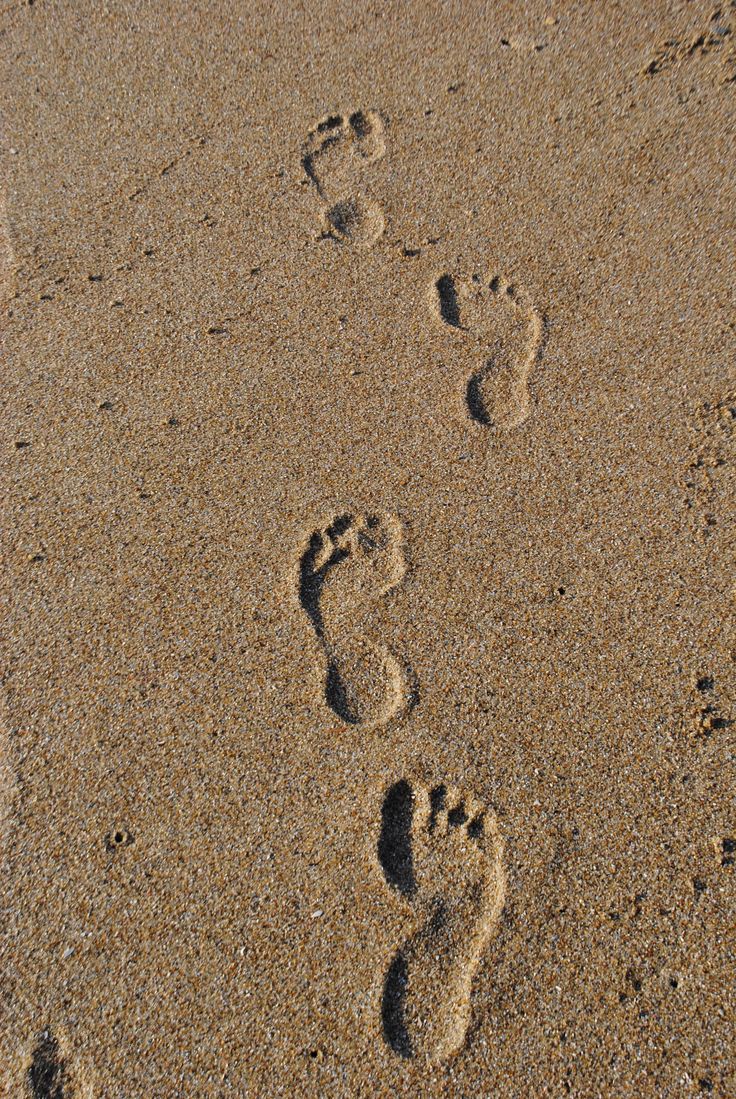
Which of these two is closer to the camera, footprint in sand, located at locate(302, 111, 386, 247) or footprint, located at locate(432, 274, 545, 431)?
footprint, located at locate(432, 274, 545, 431)

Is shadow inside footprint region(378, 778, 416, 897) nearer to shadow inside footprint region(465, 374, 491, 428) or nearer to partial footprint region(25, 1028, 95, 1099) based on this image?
partial footprint region(25, 1028, 95, 1099)

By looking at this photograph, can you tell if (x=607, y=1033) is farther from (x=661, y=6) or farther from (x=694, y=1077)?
(x=661, y=6)

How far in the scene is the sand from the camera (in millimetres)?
1313

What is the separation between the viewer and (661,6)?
2.27 meters

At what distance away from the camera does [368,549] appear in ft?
5.49

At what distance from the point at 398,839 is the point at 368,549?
547 millimetres

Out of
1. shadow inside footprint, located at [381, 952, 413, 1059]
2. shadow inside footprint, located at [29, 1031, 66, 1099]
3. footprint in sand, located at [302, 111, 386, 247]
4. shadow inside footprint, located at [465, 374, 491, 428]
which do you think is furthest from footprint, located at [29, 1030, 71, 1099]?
footprint in sand, located at [302, 111, 386, 247]

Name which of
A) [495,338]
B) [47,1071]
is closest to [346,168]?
[495,338]

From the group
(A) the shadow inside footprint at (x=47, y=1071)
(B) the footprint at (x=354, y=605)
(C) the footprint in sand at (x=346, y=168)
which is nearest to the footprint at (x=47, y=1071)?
(A) the shadow inside footprint at (x=47, y=1071)

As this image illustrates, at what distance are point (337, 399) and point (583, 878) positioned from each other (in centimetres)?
105

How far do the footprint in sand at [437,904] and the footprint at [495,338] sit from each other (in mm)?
808

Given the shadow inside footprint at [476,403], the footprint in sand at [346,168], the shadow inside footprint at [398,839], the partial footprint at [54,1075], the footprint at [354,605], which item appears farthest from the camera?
the footprint in sand at [346,168]

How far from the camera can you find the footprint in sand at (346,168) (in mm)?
2047

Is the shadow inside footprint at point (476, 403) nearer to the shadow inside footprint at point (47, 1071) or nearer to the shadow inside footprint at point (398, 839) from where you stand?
the shadow inside footprint at point (398, 839)
